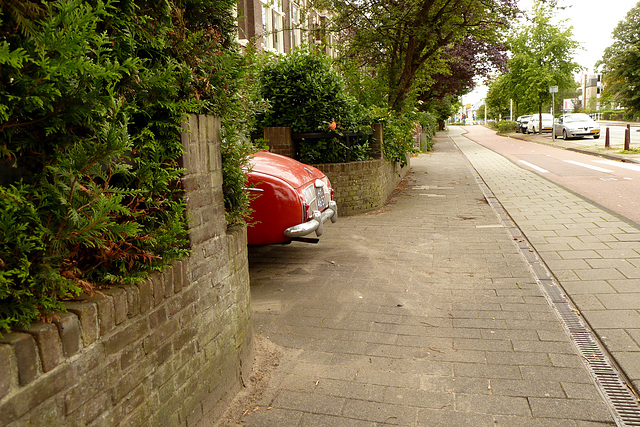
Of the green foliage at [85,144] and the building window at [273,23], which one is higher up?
the building window at [273,23]

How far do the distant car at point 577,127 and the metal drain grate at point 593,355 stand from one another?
2944 cm

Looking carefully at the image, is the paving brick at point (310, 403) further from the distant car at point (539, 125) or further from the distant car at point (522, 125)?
the distant car at point (522, 125)

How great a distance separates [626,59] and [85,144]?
54887 mm

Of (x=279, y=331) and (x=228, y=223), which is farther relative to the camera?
(x=279, y=331)

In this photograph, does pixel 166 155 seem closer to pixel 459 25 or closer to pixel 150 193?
pixel 150 193

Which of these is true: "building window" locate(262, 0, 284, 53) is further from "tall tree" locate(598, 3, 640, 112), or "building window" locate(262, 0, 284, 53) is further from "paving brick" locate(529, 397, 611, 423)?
"tall tree" locate(598, 3, 640, 112)

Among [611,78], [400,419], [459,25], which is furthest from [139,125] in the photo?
[611,78]

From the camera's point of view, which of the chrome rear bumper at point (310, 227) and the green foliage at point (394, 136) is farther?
the green foliage at point (394, 136)

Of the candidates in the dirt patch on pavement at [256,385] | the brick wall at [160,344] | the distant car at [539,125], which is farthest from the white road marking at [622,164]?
the distant car at [539,125]

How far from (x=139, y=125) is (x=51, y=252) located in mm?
899

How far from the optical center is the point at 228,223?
3379mm

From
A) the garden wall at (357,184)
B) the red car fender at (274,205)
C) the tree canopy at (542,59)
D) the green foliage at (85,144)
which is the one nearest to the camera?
the green foliage at (85,144)

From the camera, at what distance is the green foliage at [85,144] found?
1.57 m

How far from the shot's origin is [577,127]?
32031mm
